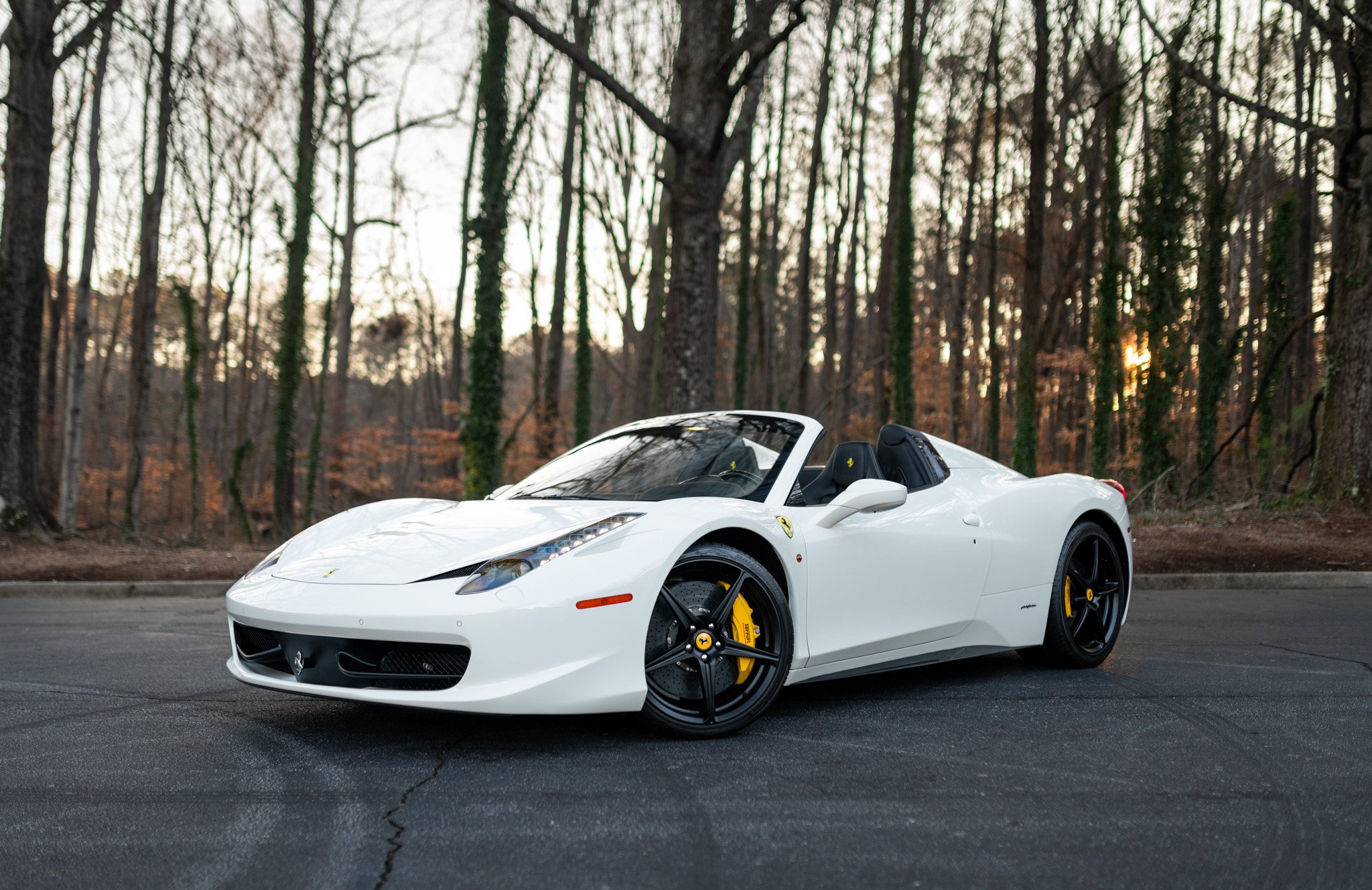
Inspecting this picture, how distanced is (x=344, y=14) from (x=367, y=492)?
577 inches

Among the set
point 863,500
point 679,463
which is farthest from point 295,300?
point 863,500

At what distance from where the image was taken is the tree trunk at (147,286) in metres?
19.9

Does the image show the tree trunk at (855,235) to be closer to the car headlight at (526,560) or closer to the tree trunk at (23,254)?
the tree trunk at (23,254)

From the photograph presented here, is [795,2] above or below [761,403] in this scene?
above

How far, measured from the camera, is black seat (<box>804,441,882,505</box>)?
15.3 ft

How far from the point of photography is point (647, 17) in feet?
78.5

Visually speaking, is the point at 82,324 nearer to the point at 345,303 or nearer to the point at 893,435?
the point at 345,303

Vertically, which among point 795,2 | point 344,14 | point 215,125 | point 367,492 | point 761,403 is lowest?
point 367,492

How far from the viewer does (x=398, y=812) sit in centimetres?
297

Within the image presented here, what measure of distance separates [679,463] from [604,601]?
1265mm

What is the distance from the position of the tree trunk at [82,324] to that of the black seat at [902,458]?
18428 mm

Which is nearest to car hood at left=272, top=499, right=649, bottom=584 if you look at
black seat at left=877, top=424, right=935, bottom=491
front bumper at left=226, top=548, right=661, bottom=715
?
front bumper at left=226, top=548, right=661, bottom=715

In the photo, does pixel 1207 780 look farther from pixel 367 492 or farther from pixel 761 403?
pixel 367 492

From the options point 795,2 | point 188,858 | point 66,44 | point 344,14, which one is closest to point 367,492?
point 344,14
